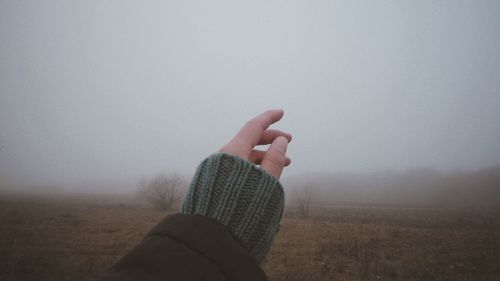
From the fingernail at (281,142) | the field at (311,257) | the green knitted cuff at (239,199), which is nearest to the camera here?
the green knitted cuff at (239,199)

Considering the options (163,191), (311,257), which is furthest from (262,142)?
(163,191)

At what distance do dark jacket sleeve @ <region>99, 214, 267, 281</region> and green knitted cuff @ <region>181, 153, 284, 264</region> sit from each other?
0.26 m

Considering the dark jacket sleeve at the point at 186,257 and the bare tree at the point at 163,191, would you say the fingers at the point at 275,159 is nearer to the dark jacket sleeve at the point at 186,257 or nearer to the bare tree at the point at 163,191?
the dark jacket sleeve at the point at 186,257

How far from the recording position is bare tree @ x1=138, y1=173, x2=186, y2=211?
1800 inches

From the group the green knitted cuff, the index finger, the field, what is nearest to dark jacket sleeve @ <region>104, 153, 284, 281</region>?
the green knitted cuff

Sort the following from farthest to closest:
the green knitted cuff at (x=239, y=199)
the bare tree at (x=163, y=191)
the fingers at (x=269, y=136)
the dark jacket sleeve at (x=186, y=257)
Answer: the bare tree at (x=163, y=191) → the fingers at (x=269, y=136) → the green knitted cuff at (x=239, y=199) → the dark jacket sleeve at (x=186, y=257)

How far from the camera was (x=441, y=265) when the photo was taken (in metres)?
11.6

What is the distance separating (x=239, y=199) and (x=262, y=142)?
0.65 meters

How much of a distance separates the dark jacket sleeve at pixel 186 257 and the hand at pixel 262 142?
62cm

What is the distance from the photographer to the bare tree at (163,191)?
45.7m

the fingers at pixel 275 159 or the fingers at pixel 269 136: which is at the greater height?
the fingers at pixel 269 136

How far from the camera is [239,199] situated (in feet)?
4.91

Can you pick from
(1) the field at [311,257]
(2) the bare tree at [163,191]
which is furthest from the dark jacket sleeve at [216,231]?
(2) the bare tree at [163,191]

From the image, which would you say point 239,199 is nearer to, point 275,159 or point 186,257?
point 275,159
